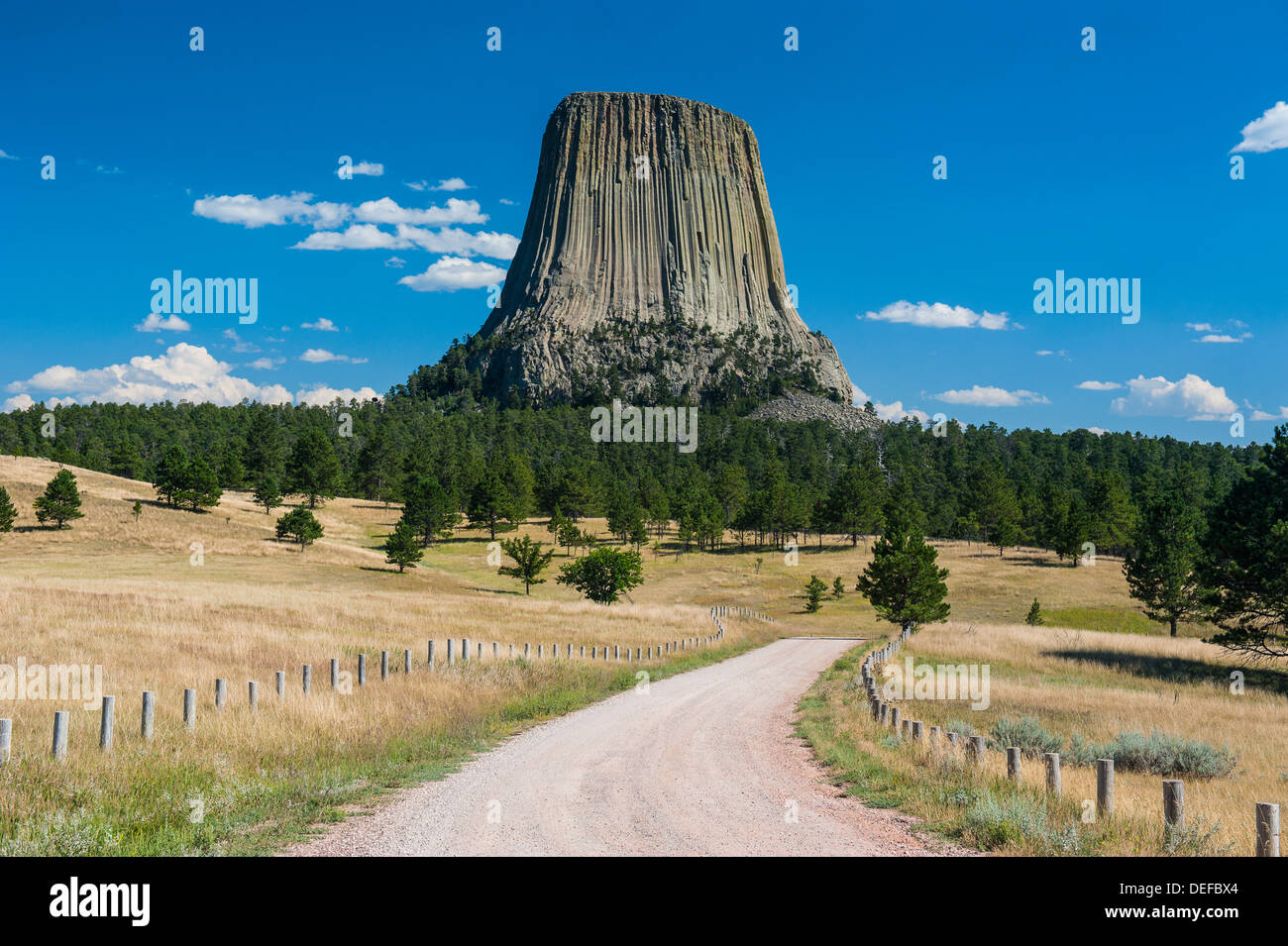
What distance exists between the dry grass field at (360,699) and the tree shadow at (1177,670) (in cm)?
21

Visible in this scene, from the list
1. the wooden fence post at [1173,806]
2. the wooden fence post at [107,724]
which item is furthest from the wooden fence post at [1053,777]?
the wooden fence post at [107,724]

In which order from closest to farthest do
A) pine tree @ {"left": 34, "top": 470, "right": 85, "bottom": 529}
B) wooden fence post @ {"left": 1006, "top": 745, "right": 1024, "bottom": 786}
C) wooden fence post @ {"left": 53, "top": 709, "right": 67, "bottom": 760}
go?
wooden fence post @ {"left": 53, "top": 709, "right": 67, "bottom": 760} < wooden fence post @ {"left": 1006, "top": 745, "right": 1024, "bottom": 786} < pine tree @ {"left": 34, "top": 470, "right": 85, "bottom": 529}

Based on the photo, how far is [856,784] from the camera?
40.1ft

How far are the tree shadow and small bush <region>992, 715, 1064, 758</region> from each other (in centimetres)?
1899

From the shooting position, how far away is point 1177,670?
35.6 meters

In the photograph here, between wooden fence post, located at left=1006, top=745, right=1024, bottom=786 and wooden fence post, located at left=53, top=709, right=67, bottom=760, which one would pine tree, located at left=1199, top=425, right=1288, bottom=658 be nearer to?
wooden fence post, located at left=1006, top=745, right=1024, bottom=786

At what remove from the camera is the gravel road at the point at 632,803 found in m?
8.36

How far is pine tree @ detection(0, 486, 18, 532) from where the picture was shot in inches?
2419

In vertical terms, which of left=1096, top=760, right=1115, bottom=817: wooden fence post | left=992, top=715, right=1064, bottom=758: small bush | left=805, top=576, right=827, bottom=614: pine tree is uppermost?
left=1096, top=760, right=1115, bottom=817: wooden fence post

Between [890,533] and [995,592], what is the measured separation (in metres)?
35.0

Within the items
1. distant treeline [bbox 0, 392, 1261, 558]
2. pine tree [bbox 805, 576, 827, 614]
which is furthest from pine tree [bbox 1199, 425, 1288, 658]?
distant treeline [bbox 0, 392, 1261, 558]

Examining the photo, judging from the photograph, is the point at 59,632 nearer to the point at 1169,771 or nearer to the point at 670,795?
the point at 670,795
